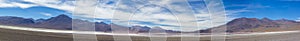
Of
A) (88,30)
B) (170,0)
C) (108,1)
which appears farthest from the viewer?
(108,1)

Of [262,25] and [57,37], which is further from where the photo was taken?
[262,25]

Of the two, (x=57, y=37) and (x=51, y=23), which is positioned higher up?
(x=51, y=23)

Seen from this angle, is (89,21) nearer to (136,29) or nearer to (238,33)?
(136,29)

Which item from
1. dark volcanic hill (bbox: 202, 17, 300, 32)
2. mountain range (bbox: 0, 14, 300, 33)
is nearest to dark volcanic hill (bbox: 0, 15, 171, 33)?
mountain range (bbox: 0, 14, 300, 33)

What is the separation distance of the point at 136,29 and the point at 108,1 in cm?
28

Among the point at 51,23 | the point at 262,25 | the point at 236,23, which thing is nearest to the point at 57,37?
the point at 51,23

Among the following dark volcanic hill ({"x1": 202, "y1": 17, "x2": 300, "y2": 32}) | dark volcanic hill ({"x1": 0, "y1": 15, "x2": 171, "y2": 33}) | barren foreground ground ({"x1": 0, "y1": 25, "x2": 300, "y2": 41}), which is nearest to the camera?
dark volcanic hill ({"x1": 0, "y1": 15, "x2": 171, "y2": 33})

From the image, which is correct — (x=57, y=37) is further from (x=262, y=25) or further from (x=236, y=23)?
(x=262, y=25)

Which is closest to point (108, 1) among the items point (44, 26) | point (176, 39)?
point (176, 39)

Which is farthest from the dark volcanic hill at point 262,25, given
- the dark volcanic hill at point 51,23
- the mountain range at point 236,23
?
the dark volcanic hill at point 51,23

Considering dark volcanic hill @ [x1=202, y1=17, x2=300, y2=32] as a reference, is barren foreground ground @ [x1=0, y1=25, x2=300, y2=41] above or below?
below

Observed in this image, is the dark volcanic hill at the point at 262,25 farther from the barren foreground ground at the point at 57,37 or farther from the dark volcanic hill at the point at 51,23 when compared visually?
the dark volcanic hill at the point at 51,23

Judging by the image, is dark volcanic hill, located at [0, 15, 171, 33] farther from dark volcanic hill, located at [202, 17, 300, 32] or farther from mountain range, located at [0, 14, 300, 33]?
dark volcanic hill, located at [202, 17, 300, 32]

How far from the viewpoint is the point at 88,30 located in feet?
5.92
